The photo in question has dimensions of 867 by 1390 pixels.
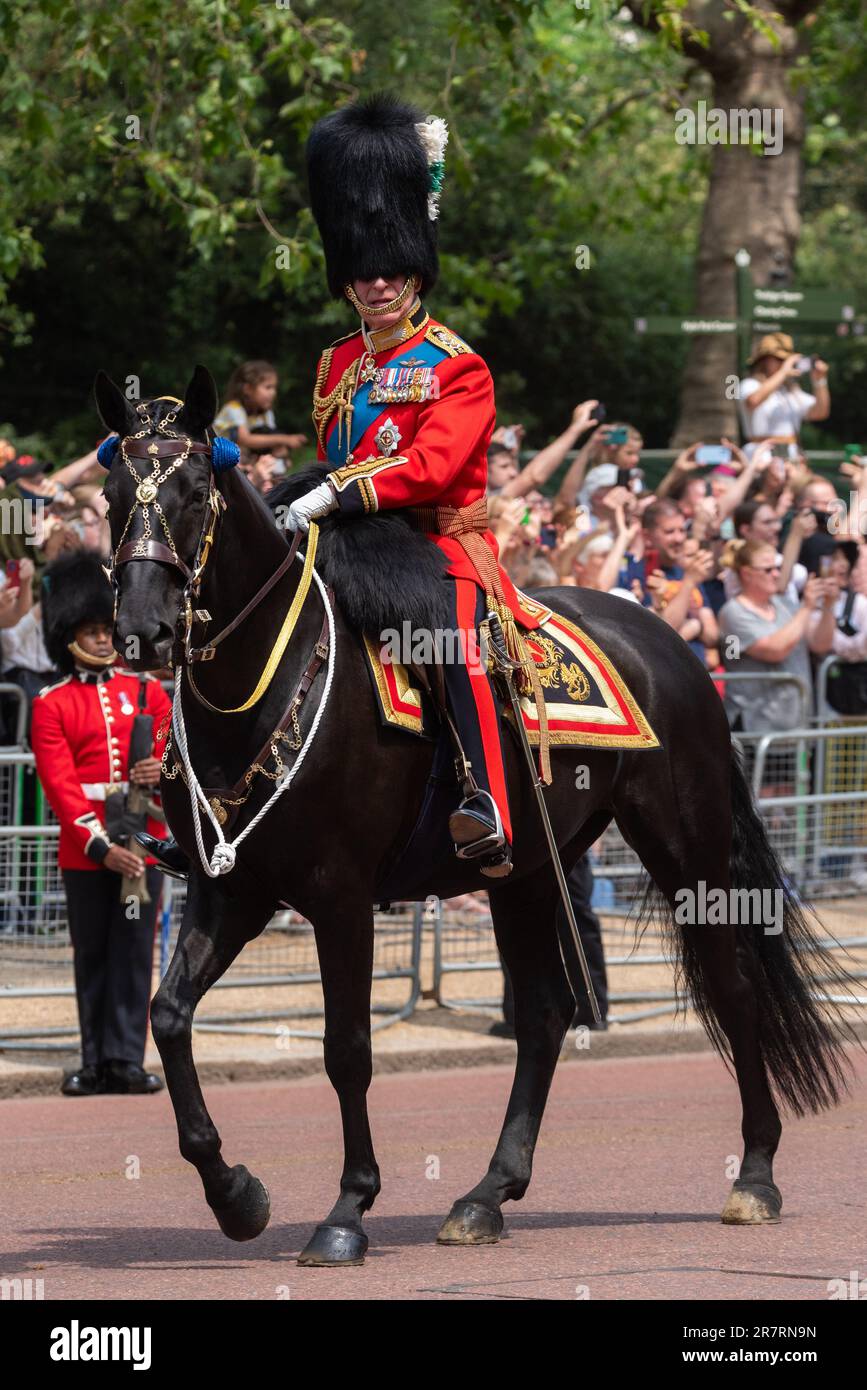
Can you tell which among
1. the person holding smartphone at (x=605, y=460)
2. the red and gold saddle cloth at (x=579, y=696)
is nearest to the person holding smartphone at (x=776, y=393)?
the person holding smartphone at (x=605, y=460)

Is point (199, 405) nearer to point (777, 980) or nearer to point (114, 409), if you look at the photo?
point (114, 409)

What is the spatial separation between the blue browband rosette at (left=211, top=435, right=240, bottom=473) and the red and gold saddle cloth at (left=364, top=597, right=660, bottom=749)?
139 cm

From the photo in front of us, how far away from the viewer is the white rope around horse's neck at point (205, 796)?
6430 millimetres

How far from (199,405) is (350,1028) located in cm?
181

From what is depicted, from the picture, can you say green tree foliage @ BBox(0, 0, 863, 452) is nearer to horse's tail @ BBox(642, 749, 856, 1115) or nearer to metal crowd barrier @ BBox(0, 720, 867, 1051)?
metal crowd barrier @ BBox(0, 720, 867, 1051)

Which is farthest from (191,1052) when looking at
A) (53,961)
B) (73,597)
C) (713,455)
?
(713,455)

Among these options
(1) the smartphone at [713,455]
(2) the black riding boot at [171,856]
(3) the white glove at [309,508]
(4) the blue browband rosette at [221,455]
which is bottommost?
(2) the black riding boot at [171,856]

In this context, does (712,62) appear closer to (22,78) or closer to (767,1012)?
(22,78)

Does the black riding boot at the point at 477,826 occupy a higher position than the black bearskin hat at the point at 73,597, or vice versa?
the black bearskin hat at the point at 73,597

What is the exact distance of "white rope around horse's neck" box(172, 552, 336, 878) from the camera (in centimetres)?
643

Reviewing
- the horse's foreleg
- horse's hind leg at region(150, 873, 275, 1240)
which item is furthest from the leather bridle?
the horse's foreleg

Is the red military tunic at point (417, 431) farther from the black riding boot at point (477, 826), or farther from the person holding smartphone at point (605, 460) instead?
the person holding smartphone at point (605, 460)

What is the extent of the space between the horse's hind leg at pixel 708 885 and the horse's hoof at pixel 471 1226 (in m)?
1.12

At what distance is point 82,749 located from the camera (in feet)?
33.6
